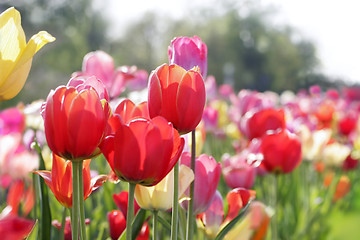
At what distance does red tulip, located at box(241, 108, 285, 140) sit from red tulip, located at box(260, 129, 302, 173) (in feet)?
0.58

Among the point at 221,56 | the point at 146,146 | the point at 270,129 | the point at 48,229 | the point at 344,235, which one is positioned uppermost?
the point at 146,146

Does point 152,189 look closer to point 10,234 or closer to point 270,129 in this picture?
point 10,234

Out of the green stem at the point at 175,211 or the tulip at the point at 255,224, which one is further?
the green stem at the point at 175,211

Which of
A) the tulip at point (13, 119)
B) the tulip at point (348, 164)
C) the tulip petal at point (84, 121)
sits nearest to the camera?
the tulip petal at point (84, 121)

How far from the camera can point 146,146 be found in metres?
0.41

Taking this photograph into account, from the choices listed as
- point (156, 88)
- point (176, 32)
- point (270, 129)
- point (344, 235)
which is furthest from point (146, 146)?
point (176, 32)

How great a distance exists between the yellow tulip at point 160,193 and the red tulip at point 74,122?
132 mm

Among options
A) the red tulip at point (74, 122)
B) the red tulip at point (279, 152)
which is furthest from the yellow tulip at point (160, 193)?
the red tulip at point (279, 152)

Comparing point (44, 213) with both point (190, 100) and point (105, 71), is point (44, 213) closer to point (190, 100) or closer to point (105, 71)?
point (190, 100)

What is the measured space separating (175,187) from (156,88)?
107 millimetres

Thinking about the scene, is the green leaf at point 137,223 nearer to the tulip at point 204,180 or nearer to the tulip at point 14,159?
the tulip at point 204,180

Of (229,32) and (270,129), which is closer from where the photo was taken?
(270,129)

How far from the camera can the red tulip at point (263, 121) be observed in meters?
1.14

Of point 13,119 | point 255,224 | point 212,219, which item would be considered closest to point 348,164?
point 13,119
